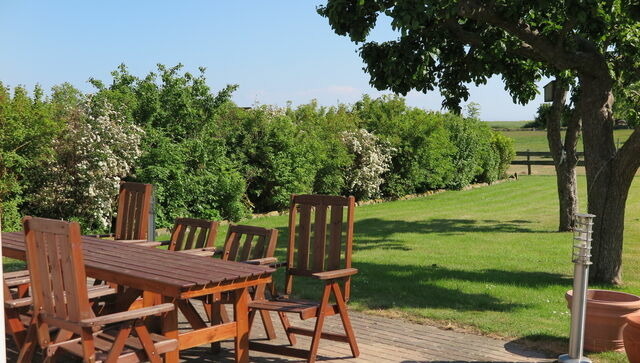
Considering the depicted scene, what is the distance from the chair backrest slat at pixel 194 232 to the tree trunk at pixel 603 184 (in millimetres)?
5249

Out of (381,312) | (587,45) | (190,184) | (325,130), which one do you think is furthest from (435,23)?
(325,130)

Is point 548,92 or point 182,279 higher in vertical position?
point 548,92

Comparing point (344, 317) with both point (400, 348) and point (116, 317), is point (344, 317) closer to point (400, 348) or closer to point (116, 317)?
point (400, 348)

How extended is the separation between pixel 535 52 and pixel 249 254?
5710 millimetres

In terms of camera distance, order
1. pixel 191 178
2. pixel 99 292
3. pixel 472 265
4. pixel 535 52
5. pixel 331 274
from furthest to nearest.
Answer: pixel 191 178, pixel 472 265, pixel 535 52, pixel 331 274, pixel 99 292

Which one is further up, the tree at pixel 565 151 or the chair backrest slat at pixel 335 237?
the tree at pixel 565 151

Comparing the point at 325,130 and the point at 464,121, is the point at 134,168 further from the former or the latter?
the point at 464,121

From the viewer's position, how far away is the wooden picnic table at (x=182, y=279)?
4441mm

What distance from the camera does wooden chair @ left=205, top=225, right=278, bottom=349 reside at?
5.47 metres

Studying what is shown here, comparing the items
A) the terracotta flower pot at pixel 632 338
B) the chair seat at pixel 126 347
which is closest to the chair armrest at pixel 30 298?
the chair seat at pixel 126 347

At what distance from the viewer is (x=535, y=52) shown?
982 cm

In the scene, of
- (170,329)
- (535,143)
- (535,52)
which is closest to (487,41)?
(535,52)

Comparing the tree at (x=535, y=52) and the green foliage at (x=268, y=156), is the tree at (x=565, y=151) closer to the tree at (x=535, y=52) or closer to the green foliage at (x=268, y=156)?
the tree at (x=535, y=52)

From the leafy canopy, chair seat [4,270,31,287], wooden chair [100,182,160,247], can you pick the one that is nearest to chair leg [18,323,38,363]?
chair seat [4,270,31,287]
